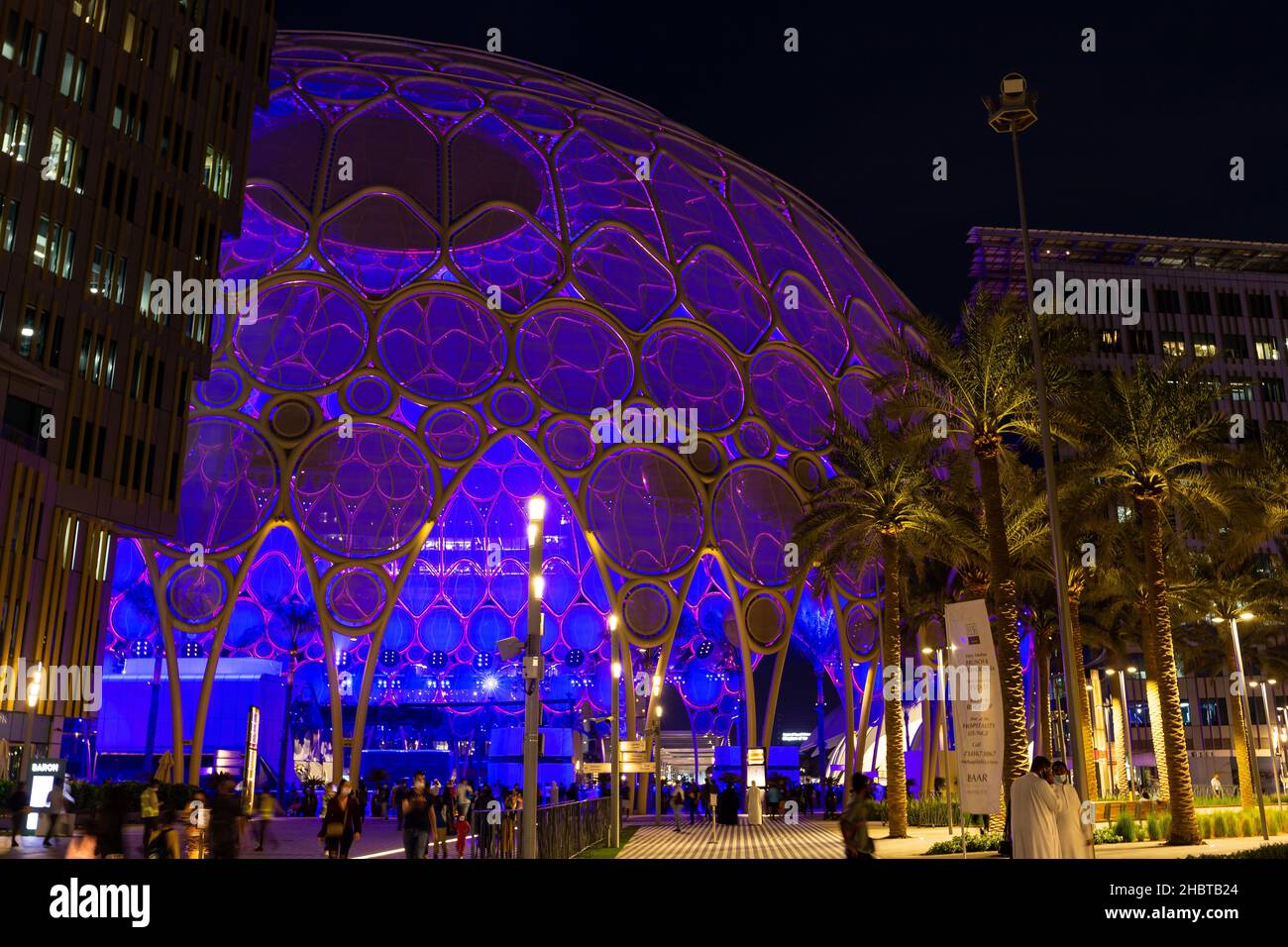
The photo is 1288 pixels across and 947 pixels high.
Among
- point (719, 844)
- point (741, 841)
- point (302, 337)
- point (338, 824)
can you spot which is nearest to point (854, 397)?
point (302, 337)

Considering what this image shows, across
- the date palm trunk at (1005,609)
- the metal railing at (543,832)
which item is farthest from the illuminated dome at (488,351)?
the date palm trunk at (1005,609)

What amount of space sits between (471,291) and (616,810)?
25.6 m

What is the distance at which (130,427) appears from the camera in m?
37.6

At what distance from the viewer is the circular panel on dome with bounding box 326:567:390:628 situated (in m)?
46.8

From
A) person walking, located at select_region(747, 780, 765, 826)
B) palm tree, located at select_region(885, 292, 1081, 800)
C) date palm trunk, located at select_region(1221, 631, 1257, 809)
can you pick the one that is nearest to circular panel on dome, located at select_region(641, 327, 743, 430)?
person walking, located at select_region(747, 780, 765, 826)

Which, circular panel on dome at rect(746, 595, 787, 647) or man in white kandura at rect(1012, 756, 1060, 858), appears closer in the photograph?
man in white kandura at rect(1012, 756, 1060, 858)

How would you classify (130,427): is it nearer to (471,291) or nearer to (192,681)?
(471,291)

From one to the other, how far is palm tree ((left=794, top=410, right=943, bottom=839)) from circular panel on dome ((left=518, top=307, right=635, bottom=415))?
1429 cm

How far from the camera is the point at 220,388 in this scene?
156 feet

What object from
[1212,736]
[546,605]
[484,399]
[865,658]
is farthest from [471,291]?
[1212,736]

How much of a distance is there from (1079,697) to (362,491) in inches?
1212

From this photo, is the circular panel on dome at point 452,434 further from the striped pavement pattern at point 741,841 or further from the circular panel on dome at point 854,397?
the circular panel on dome at point 854,397

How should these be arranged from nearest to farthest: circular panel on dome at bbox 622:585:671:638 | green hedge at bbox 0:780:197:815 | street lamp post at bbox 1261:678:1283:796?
1. green hedge at bbox 0:780:197:815
2. street lamp post at bbox 1261:678:1283:796
3. circular panel on dome at bbox 622:585:671:638

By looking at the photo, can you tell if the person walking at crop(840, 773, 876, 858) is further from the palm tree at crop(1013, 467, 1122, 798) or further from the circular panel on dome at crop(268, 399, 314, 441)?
the circular panel on dome at crop(268, 399, 314, 441)
